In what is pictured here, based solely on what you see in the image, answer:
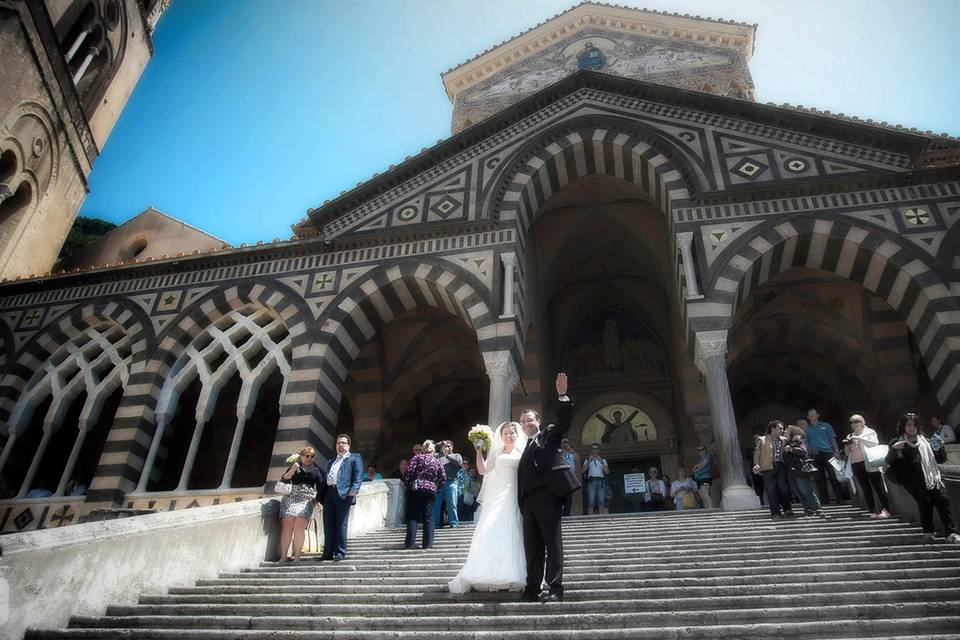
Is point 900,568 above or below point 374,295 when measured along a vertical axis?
below

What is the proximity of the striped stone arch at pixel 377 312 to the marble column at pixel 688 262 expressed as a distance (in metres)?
3.39

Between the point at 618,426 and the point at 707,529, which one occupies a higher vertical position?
Answer: the point at 618,426

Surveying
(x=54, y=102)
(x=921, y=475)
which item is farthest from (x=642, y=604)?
(x=54, y=102)

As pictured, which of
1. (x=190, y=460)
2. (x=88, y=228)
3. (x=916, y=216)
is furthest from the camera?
(x=88, y=228)

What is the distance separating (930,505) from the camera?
20.0 feet

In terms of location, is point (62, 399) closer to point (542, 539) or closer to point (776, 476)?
point (542, 539)

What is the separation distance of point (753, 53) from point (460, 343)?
1685cm

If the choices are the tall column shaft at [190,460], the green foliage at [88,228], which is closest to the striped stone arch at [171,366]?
the tall column shaft at [190,460]

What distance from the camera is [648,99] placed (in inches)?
585

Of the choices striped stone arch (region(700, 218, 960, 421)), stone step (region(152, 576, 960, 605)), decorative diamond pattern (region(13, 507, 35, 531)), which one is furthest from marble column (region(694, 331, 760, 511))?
decorative diamond pattern (region(13, 507, 35, 531))

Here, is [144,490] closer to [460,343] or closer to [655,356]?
[460,343]

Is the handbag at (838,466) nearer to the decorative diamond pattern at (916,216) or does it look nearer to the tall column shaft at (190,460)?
the decorative diamond pattern at (916,216)

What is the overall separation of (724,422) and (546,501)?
21.8 feet

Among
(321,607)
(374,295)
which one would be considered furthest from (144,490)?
(321,607)
